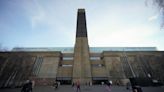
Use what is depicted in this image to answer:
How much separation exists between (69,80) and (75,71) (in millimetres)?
3228

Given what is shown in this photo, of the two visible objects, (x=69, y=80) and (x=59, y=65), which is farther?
(x=59, y=65)

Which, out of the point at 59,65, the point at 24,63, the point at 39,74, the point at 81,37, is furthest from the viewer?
the point at 81,37

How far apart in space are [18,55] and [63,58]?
15097 mm

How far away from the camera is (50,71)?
3862cm

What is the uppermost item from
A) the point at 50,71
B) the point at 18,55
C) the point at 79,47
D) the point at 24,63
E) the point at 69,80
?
the point at 79,47

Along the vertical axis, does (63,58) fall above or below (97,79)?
above

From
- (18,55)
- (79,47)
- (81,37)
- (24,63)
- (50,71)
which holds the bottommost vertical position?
(50,71)

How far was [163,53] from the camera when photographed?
43531 millimetres

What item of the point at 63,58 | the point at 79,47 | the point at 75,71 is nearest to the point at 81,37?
the point at 79,47

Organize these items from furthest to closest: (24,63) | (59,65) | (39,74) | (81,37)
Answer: (81,37), (59,65), (24,63), (39,74)

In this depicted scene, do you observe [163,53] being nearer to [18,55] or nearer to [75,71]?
[75,71]

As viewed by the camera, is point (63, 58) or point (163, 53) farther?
point (63, 58)

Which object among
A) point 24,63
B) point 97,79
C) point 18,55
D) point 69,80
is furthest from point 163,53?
point 18,55

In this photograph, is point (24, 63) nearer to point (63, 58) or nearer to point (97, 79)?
point (63, 58)
